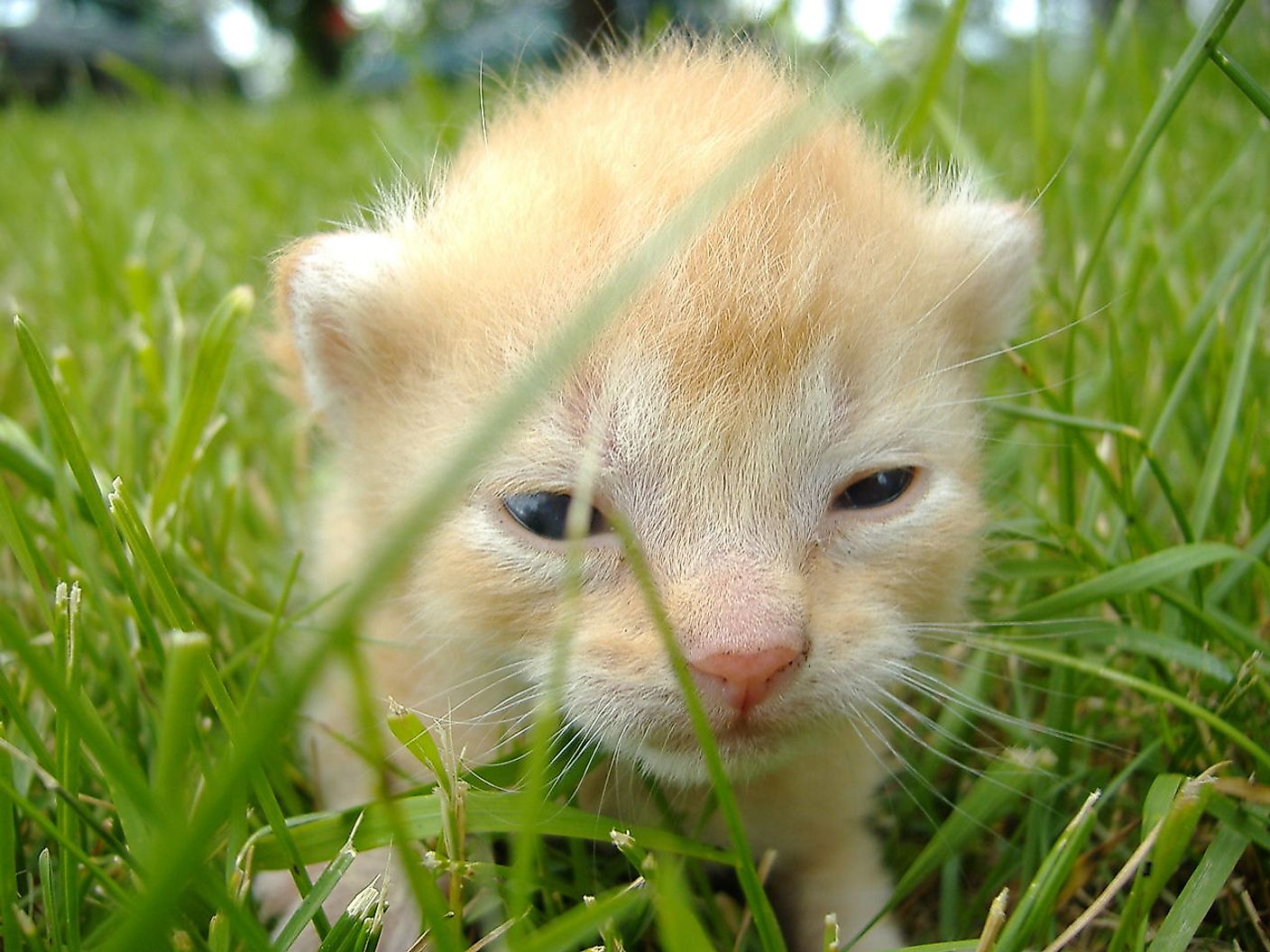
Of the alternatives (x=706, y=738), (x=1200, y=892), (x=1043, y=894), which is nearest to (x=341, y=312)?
(x=706, y=738)

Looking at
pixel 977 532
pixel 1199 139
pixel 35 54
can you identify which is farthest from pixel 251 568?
pixel 35 54

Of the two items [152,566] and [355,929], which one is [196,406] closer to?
[152,566]

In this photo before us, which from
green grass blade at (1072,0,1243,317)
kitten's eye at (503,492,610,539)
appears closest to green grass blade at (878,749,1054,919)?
kitten's eye at (503,492,610,539)

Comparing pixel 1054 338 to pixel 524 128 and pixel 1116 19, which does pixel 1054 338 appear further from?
pixel 524 128

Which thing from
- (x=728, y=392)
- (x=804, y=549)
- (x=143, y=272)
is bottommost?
(x=804, y=549)

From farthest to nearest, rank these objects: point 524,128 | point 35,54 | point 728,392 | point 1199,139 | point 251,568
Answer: point 35,54 → point 1199,139 → point 251,568 → point 524,128 → point 728,392

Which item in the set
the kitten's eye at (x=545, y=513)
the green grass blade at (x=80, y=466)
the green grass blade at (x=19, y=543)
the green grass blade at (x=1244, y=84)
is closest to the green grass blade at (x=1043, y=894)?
the kitten's eye at (x=545, y=513)

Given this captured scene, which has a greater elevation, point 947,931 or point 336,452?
point 336,452
